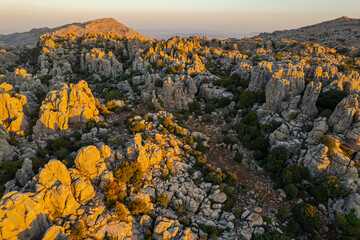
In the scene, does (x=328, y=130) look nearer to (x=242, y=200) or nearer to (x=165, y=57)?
(x=242, y=200)

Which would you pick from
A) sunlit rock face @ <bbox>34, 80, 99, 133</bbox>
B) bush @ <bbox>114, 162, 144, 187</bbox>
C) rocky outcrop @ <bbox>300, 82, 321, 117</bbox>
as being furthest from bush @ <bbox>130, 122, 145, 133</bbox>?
rocky outcrop @ <bbox>300, 82, 321, 117</bbox>

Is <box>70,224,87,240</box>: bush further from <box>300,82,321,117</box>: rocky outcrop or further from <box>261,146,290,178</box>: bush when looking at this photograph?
<box>300,82,321,117</box>: rocky outcrop

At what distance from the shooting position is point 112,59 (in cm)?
7156

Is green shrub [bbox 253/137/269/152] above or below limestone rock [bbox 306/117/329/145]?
below

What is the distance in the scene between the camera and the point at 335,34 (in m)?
Answer: 110

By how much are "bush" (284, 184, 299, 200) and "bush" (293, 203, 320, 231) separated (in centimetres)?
199

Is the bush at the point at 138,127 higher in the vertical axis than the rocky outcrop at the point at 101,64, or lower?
lower

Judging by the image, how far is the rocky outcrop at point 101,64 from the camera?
67625 mm

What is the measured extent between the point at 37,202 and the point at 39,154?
12904mm

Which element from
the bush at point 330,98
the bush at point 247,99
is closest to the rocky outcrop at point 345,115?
the bush at point 330,98

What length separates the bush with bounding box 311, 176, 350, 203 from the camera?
2208cm

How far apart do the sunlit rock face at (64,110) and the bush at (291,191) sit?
3364cm

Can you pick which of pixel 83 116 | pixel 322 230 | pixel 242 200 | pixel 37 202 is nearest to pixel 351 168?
pixel 322 230

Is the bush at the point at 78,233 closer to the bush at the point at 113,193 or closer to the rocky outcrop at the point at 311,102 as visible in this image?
the bush at the point at 113,193
